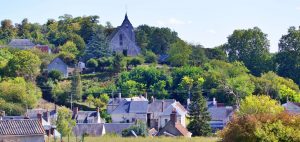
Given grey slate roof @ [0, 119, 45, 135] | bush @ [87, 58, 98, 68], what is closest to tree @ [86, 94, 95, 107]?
bush @ [87, 58, 98, 68]

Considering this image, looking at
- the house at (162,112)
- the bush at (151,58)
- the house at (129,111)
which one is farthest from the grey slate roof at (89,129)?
the bush at (151,58)

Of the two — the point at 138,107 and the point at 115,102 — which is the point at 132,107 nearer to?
the point at 138,107

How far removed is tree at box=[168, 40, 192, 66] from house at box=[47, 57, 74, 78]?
1176 centimetres

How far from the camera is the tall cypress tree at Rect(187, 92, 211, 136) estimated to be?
4846 centimetres

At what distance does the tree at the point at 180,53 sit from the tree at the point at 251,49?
7067 mm

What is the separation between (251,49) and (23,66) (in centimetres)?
2864

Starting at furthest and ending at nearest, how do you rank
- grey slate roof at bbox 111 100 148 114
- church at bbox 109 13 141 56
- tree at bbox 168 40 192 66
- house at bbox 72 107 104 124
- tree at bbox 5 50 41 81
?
church at bbox 109 13 141 56 → tree at bbox 168 40 192 66 → tree at bbox 5 50 41 81 → grey slate roof at bbox 111 100 148 114 → house at bbox 72 107 104 124

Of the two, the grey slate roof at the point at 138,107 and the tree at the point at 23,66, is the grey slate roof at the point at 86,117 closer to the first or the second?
the grey slate roof at the point at 138,107

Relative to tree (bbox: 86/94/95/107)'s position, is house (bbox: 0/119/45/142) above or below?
below

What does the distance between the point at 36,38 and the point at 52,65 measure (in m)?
22.0

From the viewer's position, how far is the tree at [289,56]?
79562 mm

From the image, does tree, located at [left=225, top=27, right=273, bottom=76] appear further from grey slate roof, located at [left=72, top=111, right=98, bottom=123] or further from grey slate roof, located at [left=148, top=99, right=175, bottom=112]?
grey slate roof, located at [left=72, top=111, right=98, bottom=123]

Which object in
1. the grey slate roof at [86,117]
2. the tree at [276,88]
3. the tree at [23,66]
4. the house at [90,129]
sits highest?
the tree at [23,66]

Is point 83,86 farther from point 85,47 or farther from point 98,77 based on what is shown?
point 85,47
